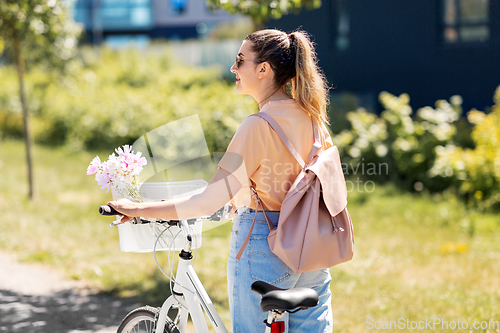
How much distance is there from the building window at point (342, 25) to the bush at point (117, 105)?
3159 millimetres

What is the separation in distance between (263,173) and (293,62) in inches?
19.7

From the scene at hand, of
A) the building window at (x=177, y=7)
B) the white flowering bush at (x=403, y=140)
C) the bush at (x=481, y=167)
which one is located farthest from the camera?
the building window at (x=177, y=7)

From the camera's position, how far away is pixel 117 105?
1343 centimetres

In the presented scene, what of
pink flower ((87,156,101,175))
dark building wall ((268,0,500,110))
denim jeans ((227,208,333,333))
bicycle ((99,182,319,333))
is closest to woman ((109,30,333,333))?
denim jeans ((227,208,333,333))

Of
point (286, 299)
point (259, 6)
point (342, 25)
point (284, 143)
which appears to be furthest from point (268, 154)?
point (342, 25)

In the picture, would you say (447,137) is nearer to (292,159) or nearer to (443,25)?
(443,25)

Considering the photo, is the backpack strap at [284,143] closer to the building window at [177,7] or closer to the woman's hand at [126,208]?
the woman's hand at [126,208]

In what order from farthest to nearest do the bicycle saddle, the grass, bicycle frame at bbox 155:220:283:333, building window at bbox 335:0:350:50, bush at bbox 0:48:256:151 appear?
building window at bbox 335:0:350:50
bush at bbox 0:48:256:151
the grass
bicycle frame at bbox 155:220:283:333
the bicycle saddle

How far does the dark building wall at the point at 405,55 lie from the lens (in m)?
11.0

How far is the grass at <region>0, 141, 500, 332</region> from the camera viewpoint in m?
4.67

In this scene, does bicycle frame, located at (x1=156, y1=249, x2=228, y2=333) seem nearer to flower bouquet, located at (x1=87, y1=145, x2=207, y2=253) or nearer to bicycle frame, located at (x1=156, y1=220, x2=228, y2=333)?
bicycle frame, located at (x1=156, y1=220, x2=228, y2=333)

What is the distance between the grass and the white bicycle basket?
2.21 meters

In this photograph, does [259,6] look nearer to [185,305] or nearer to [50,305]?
[185,305]

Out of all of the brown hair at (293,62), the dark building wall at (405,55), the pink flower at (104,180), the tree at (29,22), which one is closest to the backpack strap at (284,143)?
the brown hair at (293,62)
